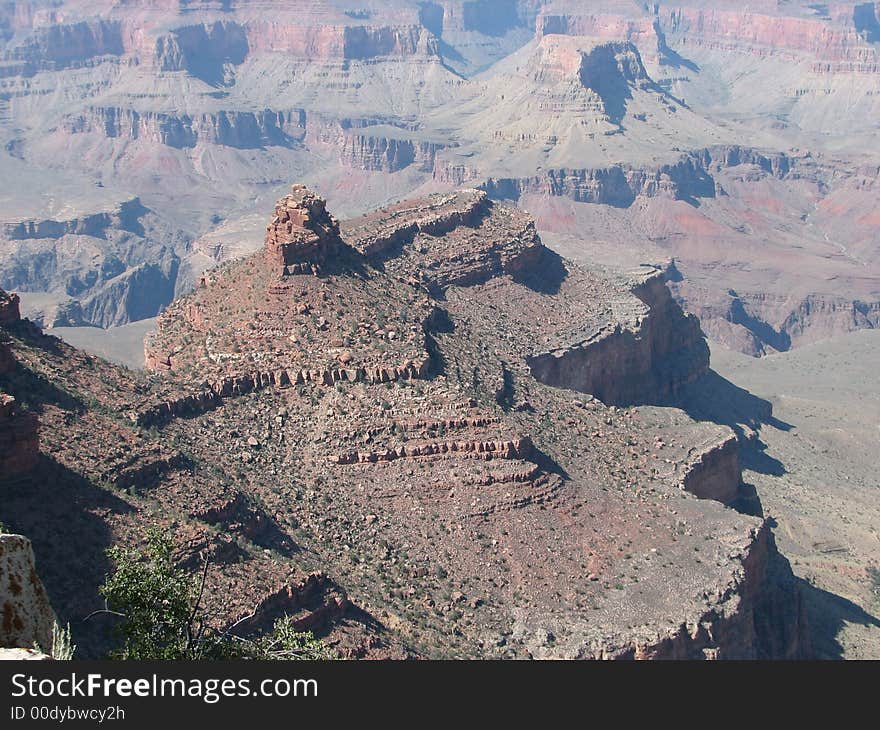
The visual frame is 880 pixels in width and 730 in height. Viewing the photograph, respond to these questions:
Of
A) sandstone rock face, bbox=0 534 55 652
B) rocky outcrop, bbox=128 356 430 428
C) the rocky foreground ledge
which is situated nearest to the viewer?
sandstone rock face, bbox=0 534 55 652

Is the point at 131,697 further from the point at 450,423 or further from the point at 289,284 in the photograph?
the point at 289,284

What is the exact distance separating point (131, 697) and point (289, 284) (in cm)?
4858

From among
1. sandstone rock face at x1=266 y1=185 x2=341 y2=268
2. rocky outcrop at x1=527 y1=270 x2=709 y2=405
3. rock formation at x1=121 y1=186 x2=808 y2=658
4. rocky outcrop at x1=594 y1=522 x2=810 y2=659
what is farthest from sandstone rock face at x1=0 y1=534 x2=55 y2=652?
rocky outcrop at x1=527 y1=270 x2=709 y2=405

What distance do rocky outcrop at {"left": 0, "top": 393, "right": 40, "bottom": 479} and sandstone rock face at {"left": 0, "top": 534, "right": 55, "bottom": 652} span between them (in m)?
20.8

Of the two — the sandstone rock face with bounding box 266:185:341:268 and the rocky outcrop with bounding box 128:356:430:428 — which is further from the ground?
the sandstone rock face with bounding box 266:185:341:268

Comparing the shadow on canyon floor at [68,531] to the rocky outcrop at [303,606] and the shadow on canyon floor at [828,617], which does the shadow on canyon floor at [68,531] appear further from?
the shadow on canyon floor at [828,617]

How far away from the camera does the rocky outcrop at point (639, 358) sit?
88250 mm

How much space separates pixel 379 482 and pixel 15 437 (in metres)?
19.2

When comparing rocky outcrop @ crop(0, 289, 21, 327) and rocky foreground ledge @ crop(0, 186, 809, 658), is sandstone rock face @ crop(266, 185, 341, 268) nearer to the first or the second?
rocky foreground ledge @ crop(0, 186, 809, 658)

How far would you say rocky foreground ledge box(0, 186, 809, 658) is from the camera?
49344mm

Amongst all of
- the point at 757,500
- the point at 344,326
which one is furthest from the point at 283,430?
the point at 757,500

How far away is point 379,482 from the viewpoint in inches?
2393

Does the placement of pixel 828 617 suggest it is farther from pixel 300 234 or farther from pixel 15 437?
pixel 15 437

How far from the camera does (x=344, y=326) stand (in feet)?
223
